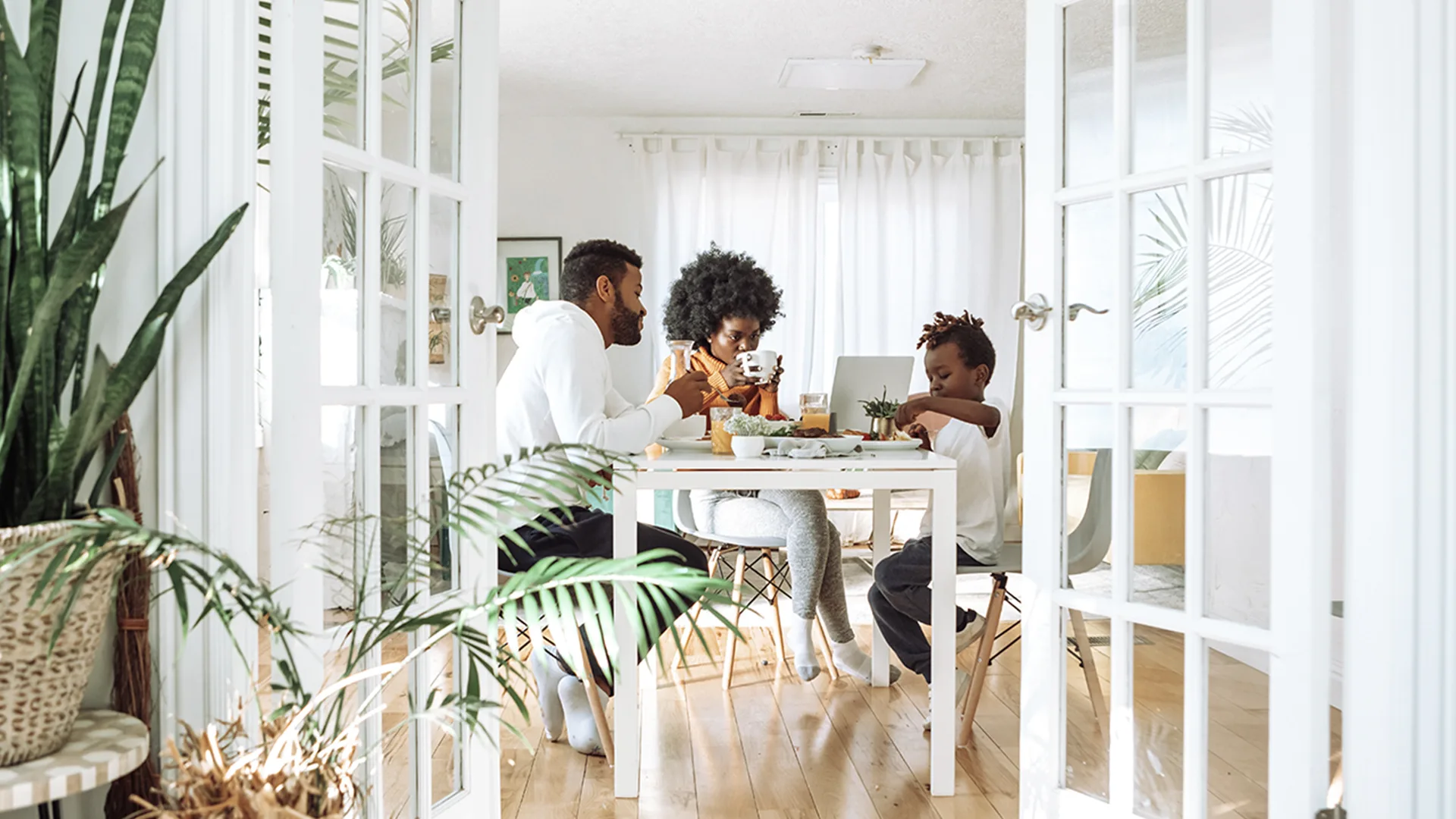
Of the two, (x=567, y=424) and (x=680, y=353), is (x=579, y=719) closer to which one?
(x=567, y=424)

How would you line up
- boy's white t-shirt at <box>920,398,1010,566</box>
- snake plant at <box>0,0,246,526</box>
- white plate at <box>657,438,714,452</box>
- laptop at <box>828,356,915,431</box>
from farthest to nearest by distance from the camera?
1. laptop at <box>828,356,915,431</box>
2. white plate at <box>657,438,714,452</box>
3. boy's white t-shirt at <box>920,398,1010,566</box>
4. snake plant at <box>0,0,246,526</box>

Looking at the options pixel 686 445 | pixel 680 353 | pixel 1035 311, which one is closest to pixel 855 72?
pixel 680 353

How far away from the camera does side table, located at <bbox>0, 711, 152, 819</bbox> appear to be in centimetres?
102

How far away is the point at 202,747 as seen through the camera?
1.08 m

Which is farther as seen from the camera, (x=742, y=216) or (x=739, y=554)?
(x=742, y=216)

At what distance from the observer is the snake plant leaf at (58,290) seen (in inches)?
42.4

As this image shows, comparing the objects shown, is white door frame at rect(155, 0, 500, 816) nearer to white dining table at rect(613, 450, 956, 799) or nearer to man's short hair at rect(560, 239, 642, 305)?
white dining table at rect(613, 450, 956, 799)

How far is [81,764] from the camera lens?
1.09 metres

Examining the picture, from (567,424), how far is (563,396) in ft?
0.23

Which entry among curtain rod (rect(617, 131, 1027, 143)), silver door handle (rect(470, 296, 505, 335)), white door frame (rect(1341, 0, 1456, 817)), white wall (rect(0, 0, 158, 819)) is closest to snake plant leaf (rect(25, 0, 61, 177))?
white wall (rect(0, 0, 158, 819))

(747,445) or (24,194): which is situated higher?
(24,194)

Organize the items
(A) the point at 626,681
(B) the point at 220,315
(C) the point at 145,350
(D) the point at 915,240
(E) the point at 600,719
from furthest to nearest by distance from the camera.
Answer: (D) the point at 915,240, (E) the point at 600,719, (A) the point at 626,681, (B) the point at 220,315, (C) the point at 145,350

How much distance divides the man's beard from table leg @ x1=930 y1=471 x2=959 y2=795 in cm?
108

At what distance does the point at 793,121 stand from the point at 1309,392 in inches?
188
